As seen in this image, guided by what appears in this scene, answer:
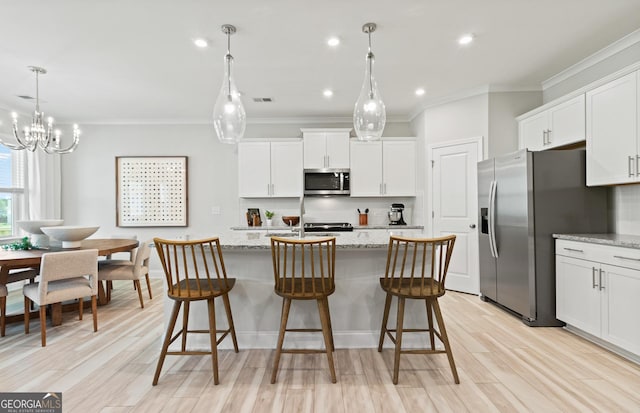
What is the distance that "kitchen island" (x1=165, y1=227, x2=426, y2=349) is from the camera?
2.62m

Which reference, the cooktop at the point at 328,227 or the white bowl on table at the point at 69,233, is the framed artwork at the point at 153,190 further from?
the cooktop at the point at 328,227

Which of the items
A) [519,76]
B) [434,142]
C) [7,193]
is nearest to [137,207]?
[7,193]

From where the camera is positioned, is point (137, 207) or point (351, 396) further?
point (137, 207)

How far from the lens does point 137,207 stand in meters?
5.39

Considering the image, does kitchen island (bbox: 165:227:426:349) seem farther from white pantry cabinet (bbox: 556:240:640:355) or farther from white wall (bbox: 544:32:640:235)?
white wall (bbox: 544:32:640:235)

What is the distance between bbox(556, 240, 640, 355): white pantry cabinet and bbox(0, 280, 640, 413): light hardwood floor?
18 centimetres

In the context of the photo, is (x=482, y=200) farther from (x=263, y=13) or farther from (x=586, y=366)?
(x=263, y=13)

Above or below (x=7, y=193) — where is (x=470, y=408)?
Result: below

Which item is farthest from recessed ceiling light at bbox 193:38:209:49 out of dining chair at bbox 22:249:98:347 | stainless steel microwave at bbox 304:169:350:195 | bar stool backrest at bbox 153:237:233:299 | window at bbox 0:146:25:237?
window at bbox 0:146:25:237

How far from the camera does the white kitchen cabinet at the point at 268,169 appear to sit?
5117 mm

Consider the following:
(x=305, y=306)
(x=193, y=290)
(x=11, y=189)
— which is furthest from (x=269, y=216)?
(x=11, y=189)

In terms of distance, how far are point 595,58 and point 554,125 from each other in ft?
2.34

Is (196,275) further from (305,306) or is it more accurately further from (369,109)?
(369,109)

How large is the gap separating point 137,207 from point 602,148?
6.02m
